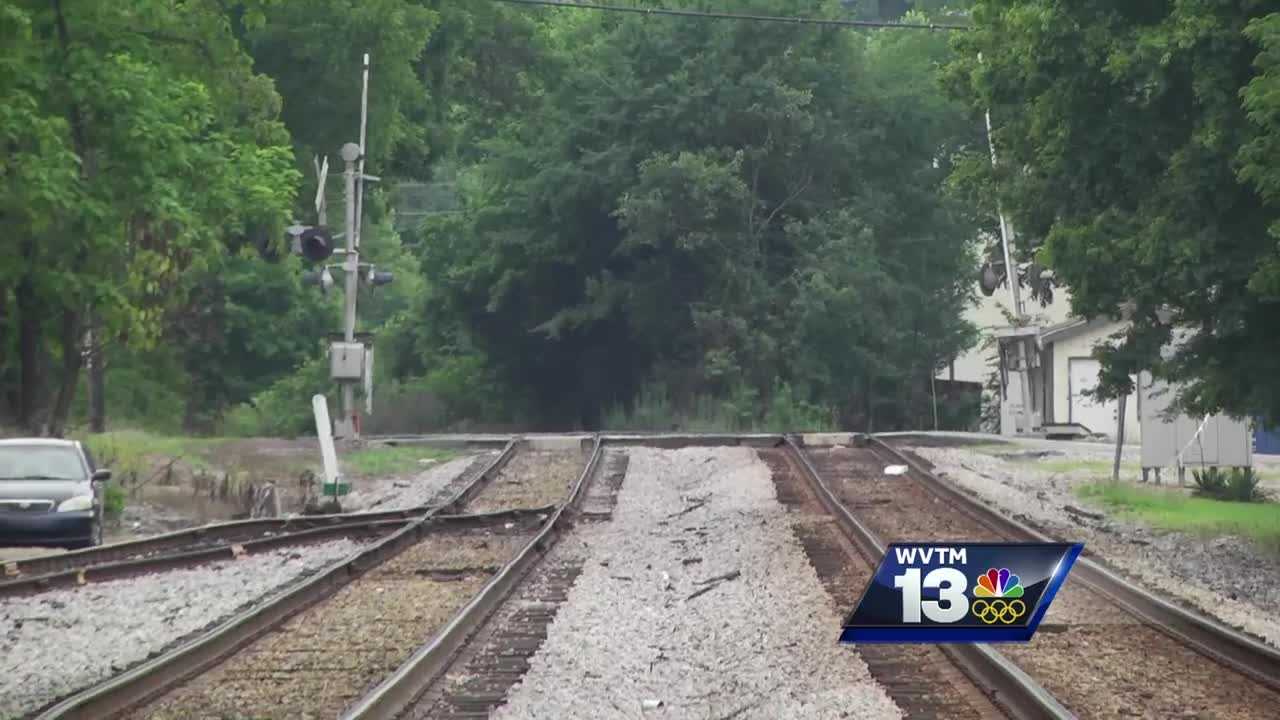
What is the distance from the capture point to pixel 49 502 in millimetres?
22094

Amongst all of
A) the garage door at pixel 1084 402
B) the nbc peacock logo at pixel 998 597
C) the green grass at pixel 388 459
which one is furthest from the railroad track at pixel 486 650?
the garage door at pixel 1084 402

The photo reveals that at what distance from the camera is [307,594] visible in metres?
16.3

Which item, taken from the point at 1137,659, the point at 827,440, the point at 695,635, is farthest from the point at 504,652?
the point at 827,440

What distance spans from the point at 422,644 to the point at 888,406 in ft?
156

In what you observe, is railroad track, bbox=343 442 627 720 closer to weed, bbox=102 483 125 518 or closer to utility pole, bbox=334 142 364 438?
weed, bbox=102 483 125 518

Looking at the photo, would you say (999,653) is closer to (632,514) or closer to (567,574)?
(567,574)

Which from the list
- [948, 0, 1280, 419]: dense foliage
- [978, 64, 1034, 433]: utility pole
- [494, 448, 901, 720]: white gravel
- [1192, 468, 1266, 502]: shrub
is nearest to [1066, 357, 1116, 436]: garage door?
[978, 64, 1034, 433]: utility pole

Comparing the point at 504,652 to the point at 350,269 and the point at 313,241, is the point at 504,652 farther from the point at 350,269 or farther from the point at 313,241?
the point at 350,269

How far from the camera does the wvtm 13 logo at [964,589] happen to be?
23.4 feet

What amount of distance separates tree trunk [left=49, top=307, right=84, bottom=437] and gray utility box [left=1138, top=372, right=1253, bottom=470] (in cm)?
1827

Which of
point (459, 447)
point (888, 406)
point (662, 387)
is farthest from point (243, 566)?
point (888, 406)

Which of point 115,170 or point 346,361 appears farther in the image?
point 346,361

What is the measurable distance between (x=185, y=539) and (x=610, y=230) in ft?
124

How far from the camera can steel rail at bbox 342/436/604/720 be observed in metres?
10.7
